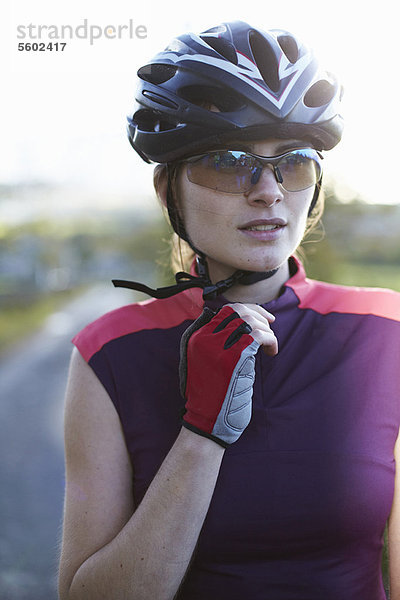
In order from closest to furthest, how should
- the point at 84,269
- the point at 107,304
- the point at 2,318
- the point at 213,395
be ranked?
the point at 213,395 < the point at 2,318 < the point at 107,304 < the point at 84,269

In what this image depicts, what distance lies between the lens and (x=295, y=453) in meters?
1.69

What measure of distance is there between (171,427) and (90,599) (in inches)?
20.5

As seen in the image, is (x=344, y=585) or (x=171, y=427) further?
(x=171, y=427)

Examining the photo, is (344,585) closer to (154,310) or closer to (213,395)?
(213,395)

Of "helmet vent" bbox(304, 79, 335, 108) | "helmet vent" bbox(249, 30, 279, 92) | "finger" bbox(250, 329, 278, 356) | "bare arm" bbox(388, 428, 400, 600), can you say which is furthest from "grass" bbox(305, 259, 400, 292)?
"finger" bbox(250, 329, 278, 356)

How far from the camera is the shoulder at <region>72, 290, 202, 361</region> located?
6.22 feet

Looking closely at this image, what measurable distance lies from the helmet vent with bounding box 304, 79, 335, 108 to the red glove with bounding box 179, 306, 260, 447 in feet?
2.90

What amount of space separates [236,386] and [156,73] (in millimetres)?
1150

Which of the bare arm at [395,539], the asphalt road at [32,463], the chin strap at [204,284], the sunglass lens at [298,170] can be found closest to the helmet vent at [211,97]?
the sunglass lens at [298,170]

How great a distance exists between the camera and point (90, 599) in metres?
1.66

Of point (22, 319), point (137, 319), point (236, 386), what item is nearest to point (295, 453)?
Result: point (236, 386)

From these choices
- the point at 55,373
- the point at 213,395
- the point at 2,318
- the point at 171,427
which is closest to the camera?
the point at 213,395

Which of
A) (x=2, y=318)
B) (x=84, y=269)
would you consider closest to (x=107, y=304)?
(x=84, y=269)

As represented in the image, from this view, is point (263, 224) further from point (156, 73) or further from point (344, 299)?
point (156, 73)
